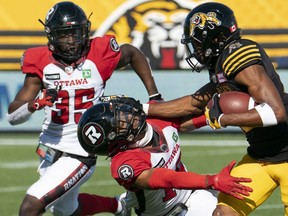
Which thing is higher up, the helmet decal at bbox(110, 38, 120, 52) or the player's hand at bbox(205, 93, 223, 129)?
the player's hand at bbox(205, 93, 223, 129)

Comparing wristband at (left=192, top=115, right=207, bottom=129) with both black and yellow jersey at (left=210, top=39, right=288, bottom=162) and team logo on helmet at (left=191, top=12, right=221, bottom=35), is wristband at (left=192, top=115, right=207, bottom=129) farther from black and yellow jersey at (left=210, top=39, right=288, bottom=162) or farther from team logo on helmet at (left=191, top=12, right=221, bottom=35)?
team logo on helmet at (left=191, top=12, right=221, bottom=35)

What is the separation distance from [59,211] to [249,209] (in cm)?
183

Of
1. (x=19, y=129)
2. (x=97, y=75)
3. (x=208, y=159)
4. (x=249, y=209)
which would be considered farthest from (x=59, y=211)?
(x=19, y=129)

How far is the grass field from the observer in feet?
29.0

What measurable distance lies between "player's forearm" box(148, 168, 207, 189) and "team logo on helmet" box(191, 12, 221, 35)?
1.13 metres

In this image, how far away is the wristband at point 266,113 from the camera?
217 inches

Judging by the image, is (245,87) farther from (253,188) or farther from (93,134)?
(93,134)

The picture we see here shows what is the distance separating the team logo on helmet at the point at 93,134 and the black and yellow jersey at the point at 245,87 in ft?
3.00

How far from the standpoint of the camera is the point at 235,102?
18.7 feet

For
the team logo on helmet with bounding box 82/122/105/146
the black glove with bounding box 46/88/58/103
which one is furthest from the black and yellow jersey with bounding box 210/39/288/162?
the black glove with bounding box 46/88/58/103

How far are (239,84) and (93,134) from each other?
1029 mm

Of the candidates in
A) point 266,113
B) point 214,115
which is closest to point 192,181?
point 214,115

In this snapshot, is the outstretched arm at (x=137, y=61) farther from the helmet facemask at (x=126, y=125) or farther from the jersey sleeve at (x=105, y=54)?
the helmet facemask at (x=126, y=125)

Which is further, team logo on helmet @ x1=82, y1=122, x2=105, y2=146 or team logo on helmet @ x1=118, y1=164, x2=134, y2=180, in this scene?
team logo on helmet @ x1=82, y1=122, x2=105, y2=146
